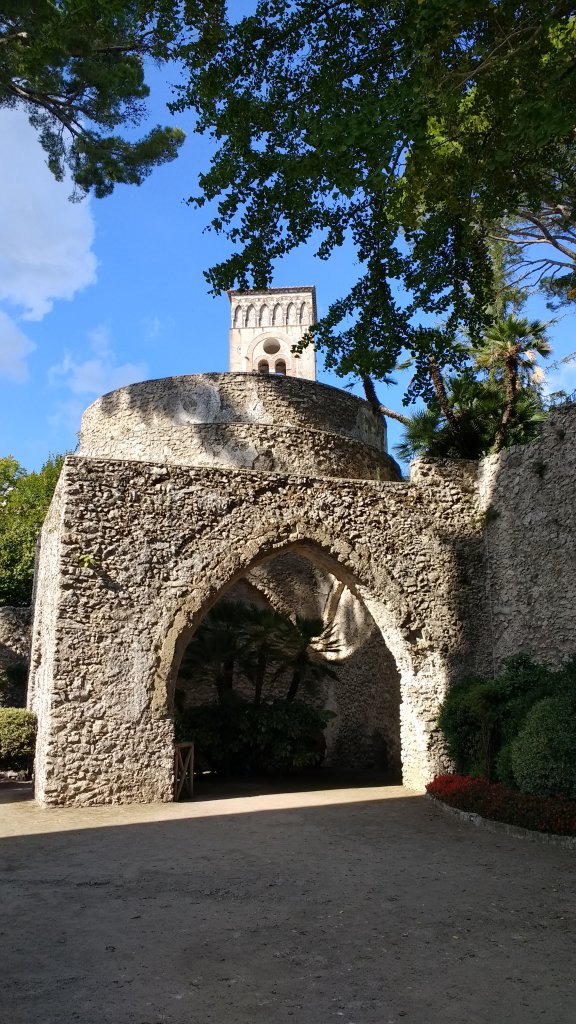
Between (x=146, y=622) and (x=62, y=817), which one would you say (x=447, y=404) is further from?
(x=62, y=817)

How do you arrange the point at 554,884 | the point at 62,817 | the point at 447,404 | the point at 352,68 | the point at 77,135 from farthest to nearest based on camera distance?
1. the point at 447,404
2. the point at 77,135
3. the point at 62,817
4. the point at 352,68
5. the point at 554,884

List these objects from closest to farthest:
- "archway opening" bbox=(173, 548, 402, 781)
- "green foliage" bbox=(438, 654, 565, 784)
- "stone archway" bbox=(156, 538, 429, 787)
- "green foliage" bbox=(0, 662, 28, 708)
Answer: "green foliage" bbox=(438, 654, 565, 784)
"stone archway" bbox=(156, 538, 429, 787)
"archway opening" bbox=(173, 548, 402, 781)
"green foliage" bbox=(0, 662, 28, 708)

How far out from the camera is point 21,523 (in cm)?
2923

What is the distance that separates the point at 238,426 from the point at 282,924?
10.2 meters

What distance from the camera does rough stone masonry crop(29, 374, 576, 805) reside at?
9.79 m

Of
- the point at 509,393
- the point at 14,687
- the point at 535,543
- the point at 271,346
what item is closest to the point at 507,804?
the point at 535,543

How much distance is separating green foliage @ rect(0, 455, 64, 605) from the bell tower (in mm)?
20681

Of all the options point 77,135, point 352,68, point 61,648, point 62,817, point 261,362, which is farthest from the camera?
point 261,362

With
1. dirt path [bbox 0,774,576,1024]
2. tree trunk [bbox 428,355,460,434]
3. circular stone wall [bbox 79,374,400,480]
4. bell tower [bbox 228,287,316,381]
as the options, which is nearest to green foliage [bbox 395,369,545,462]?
tree trunk [bbox 428,355,460,434]

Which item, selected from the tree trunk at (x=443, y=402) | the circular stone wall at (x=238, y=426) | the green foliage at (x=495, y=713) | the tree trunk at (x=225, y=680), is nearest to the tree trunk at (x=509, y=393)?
the tree trunk at (x=443, y=402)

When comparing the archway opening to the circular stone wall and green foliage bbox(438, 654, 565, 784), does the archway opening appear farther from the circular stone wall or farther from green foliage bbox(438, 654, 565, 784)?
green foliage bbox(438, 654, 565, 784)

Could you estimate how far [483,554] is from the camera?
39.5 feet

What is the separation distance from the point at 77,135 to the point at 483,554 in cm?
1022

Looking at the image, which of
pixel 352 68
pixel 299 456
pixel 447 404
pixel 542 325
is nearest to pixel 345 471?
pixel 299 456
